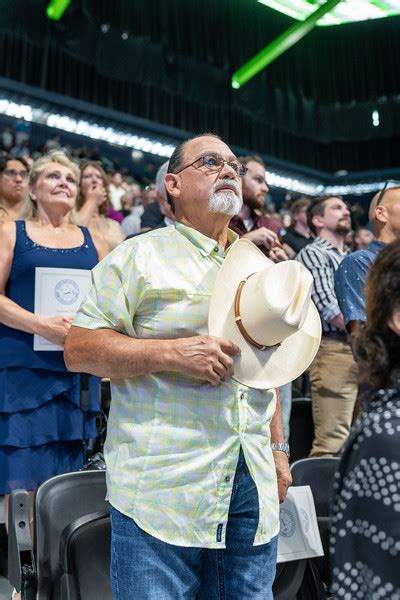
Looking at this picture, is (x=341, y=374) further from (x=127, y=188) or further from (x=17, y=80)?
(x=17, y=80)

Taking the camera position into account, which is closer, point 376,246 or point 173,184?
point 173,184

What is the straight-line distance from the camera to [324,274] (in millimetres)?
3664

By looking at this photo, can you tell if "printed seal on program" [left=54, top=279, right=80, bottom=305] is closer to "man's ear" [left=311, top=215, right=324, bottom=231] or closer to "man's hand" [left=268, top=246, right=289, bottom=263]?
"man's hand" [left=268, top=246, right=289, bottom=263]

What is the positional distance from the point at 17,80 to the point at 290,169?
6366mm

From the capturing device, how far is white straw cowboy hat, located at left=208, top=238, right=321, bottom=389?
4.99 ft

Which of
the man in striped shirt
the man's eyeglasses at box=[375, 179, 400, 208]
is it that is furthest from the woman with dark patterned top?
the man in striped shirt

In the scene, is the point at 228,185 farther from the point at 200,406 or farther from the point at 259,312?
the point at 200,406

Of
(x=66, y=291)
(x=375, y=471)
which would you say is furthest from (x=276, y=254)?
(x=375, y=471)

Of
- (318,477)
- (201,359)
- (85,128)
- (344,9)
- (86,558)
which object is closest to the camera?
(201,359)

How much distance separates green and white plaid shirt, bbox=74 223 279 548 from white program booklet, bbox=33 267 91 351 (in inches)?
40.8

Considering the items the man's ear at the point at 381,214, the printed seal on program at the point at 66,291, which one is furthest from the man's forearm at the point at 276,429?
the man's ear at the point at 381,214

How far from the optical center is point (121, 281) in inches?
61.8

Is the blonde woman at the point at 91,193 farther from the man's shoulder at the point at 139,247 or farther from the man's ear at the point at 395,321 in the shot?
the man's ear at the point at 395,321

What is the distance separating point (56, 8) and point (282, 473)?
817 cm
